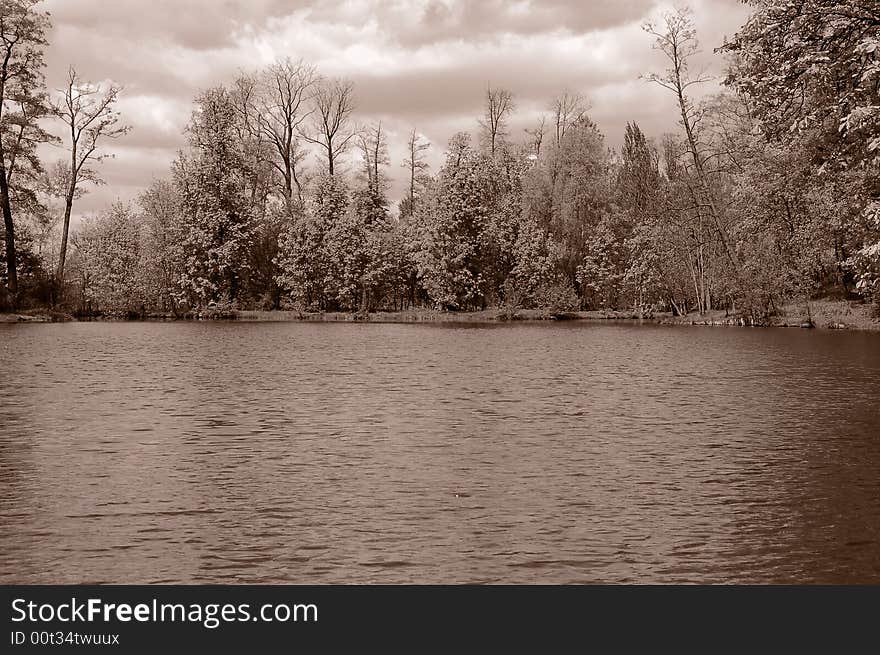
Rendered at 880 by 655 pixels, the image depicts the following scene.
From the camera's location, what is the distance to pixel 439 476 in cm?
1155

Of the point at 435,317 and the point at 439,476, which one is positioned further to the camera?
the point at 435,317

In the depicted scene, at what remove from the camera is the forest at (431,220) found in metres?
53.1

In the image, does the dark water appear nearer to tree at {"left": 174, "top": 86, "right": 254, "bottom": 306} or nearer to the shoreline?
the shoreline

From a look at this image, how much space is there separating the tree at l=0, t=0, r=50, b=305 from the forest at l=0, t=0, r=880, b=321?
126 mm

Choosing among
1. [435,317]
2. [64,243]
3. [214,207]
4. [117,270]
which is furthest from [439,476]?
[117,270]

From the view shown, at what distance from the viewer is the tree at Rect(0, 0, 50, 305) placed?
5609 centimetres

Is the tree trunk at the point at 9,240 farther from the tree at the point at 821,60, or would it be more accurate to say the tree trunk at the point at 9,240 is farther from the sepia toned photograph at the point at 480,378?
the tree at the point at 821,60

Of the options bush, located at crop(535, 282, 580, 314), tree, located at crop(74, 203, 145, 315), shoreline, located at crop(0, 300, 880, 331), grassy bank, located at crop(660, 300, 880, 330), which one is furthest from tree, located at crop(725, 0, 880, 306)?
tree, located at crop(74, 203, 145, 315)

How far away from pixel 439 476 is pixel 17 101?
54.5 m

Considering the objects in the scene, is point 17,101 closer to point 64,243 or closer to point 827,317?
point 64,243

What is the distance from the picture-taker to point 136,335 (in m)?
44.7

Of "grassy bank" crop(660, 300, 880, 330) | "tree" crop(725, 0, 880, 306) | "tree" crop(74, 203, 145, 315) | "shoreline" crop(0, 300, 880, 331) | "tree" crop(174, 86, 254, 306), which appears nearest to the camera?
"tree" crop(725, 0, 880, 306)

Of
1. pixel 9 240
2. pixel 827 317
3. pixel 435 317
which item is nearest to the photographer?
pixel 827 317

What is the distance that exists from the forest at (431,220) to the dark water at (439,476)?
28.0 m
